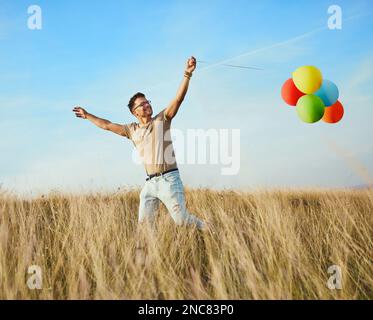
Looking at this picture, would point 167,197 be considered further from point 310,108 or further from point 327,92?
point 327,92

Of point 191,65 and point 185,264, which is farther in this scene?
point 191,65

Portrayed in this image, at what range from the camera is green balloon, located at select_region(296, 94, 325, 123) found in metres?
5.45

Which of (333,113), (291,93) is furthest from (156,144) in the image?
(333,113)

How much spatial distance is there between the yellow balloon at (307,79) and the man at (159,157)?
199 cm

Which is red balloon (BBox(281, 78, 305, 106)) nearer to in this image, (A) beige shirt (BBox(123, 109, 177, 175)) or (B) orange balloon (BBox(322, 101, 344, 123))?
(B) orange balloon (BBox(322, 101, 344, 123))

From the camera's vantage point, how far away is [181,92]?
13.1 ft

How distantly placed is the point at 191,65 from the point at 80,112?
1405 mm

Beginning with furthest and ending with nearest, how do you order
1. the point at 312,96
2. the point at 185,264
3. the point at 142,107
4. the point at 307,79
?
1. the point at 312,96
2. the point at 307,79
3. the point at 142,107
4. the point at 185,264

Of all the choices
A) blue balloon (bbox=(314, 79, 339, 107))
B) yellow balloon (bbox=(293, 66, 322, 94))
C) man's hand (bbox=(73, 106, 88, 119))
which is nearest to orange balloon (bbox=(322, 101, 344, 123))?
blue balloon (bbox=(314, 79, 339, 107))

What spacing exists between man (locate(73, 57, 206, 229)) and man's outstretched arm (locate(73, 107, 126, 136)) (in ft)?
0.47

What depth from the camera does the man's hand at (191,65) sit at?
153 inches

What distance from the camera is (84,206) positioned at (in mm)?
5098

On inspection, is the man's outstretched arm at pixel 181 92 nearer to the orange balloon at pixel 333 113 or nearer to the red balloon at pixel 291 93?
the red balloon at pixel 291 93
